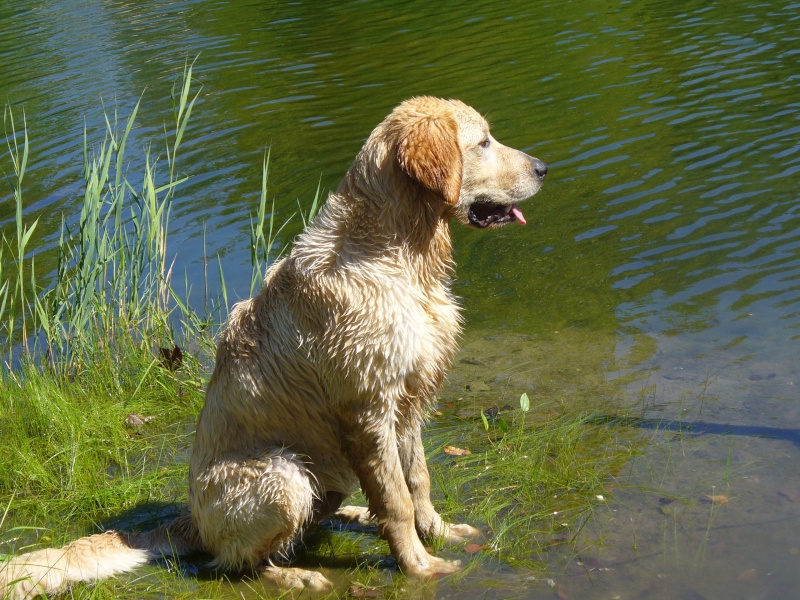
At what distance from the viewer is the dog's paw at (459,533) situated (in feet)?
15.5

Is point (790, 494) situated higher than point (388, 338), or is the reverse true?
point (388, 338)

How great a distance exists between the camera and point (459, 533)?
4.77 meters

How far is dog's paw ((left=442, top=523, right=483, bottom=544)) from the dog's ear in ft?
5.53

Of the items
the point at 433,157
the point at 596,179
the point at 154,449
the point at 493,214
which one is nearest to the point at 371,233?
the point at 433,157

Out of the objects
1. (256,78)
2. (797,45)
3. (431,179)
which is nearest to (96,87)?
(256,78)

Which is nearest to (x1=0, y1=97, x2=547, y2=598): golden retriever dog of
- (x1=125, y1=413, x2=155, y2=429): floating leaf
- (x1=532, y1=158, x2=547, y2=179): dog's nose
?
(x1=532, y1=158, x2=547, y2=179): dog's nose

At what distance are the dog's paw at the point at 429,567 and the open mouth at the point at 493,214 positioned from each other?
170 cm

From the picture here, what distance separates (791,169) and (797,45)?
488 cm

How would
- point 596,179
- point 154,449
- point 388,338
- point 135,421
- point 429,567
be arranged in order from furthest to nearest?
point 596,179
point 135,421
point 154,449
point 429,567
point 388,338

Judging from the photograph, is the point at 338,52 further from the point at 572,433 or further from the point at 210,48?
the point at 572,433

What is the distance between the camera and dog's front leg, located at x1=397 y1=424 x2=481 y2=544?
466 centimetres

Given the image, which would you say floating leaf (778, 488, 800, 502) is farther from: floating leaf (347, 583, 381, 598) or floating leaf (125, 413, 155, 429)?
floating leaf (125, 413, 155, 429)

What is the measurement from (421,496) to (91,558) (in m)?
1.61

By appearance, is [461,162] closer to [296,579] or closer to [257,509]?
[257,509]
